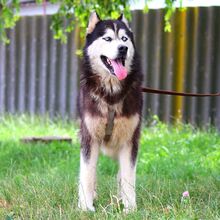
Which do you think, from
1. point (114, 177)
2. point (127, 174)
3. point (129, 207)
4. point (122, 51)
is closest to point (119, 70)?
point (122, 51)

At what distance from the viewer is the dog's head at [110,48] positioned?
4.68 m

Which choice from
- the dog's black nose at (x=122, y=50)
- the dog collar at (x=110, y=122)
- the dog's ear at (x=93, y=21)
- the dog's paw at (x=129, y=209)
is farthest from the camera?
the dog's ear at (x=93, y=21)

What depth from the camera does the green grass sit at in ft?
14.5

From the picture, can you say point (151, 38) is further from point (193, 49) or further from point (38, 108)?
point (38, 108)

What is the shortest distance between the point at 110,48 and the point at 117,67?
157 millimetres

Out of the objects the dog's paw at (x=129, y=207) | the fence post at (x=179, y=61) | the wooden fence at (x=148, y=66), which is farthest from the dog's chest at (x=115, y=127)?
the fence post at (x=179, y=61)

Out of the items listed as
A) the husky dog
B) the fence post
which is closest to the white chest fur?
the husky dog

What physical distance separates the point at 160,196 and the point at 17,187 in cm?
128

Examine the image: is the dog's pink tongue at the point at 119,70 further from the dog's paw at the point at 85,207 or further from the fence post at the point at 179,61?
the fence post at the point at 179,61

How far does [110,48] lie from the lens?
468cm

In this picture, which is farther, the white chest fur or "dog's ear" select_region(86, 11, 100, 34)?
"dog's ear" select_region(86, 11, 100, 34)

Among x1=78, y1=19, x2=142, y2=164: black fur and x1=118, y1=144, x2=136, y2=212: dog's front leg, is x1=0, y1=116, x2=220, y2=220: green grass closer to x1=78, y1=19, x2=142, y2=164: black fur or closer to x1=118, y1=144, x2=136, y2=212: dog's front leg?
x1=118, y1=144, x2=136, y2=212: dog's front leg

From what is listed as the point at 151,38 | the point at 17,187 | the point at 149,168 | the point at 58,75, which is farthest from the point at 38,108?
the point at 17,187

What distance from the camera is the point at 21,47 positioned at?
11.6 metres
